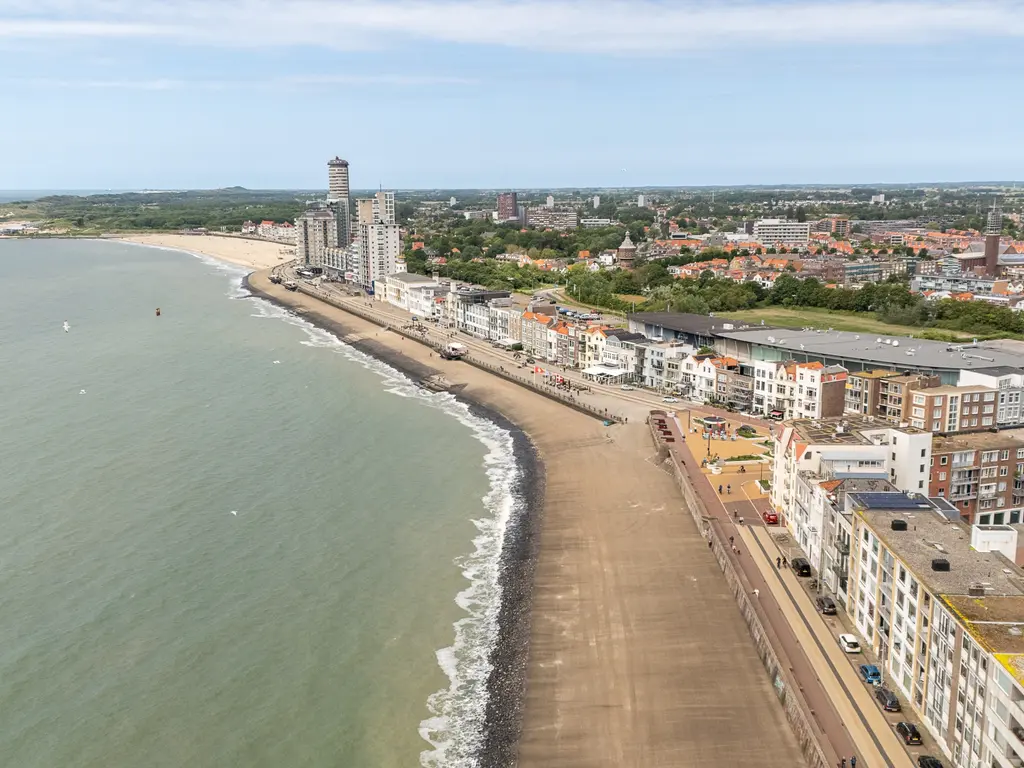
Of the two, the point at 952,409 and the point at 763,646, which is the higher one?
the point at 952,409

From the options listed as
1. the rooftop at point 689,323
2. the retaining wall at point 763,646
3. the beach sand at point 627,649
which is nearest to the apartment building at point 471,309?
the rooftop at point 689,323

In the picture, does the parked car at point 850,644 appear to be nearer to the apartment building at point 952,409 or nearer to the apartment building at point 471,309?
the apartment building at point 952,409

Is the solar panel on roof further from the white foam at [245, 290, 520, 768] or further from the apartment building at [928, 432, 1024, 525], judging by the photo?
the white foam at [245, 290, 520, 768]

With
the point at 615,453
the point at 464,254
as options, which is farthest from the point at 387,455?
the point at 464,254

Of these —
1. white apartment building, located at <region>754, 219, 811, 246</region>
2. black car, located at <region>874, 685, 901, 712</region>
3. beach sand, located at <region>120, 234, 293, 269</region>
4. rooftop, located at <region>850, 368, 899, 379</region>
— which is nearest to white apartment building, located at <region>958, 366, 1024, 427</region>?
rooftop, located at <region>850, 368, 899, 379</region>

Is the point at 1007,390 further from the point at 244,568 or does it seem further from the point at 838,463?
the point at 244,568

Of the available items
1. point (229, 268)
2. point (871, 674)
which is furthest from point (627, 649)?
point (229, 268)

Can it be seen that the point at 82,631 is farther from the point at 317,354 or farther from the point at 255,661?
the point at 317,354
